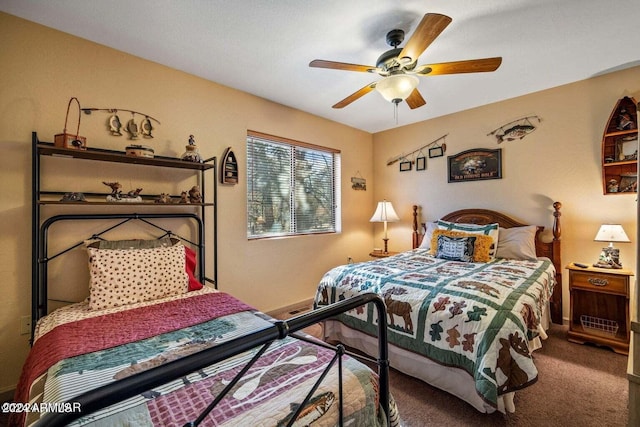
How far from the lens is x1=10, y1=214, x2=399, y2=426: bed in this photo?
710mm

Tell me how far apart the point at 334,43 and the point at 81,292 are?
270cm

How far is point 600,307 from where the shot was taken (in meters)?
2.57

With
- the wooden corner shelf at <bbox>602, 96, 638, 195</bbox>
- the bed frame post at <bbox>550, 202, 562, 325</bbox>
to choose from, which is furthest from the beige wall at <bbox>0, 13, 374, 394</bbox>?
the wooden corner shelf at <bbox>602, 96, 638, 195</bbox>

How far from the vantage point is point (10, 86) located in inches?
71.7

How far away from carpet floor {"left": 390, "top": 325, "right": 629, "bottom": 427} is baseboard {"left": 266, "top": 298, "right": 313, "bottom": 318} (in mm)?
1484

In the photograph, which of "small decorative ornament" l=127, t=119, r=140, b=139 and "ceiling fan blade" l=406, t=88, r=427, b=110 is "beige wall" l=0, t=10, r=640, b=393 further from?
"ceiling fan blade" l=406, t=88, r=427, b=110

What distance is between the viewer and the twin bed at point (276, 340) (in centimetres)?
87

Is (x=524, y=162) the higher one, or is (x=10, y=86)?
(x=10, y=86)

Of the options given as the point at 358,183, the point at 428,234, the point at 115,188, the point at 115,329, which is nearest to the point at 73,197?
the point at 115,188

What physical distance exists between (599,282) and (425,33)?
264 centimetres

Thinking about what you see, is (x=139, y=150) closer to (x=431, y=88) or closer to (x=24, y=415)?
(x=24, y=415)

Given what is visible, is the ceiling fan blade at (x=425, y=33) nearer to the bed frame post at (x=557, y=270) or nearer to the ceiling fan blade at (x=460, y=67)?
the ceiling fan blade at (x=460, y=67)

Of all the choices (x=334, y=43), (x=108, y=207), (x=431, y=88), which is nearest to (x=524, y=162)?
(x=431, y=88)

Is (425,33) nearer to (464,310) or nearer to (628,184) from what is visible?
(464,310)
